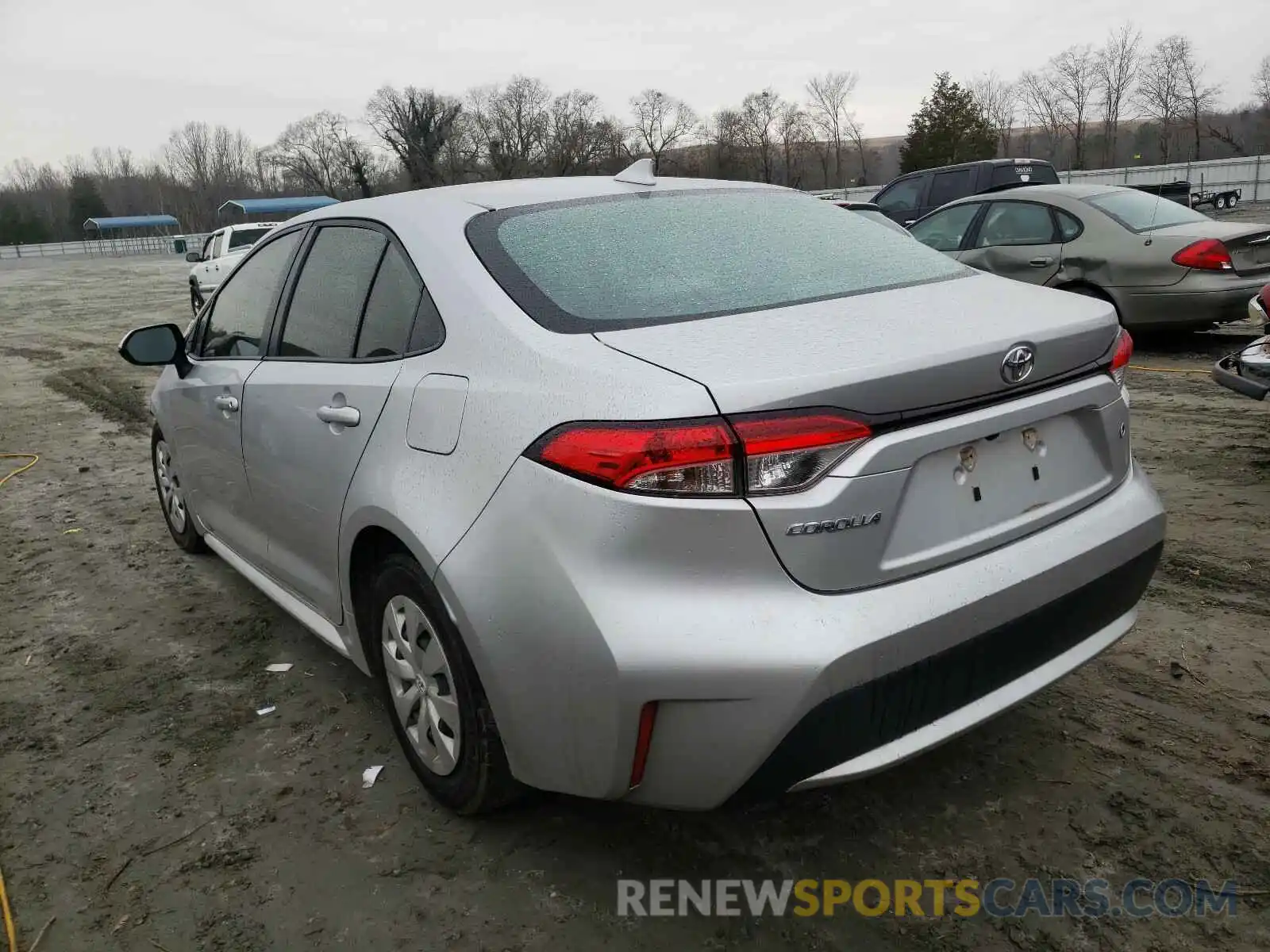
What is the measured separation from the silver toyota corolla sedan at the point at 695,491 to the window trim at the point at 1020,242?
647 cm

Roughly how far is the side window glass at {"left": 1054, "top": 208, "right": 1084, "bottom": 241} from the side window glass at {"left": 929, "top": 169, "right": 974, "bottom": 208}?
497 cm

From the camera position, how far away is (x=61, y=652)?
13.1 ft

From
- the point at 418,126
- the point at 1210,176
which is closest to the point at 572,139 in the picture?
the point at 418,126

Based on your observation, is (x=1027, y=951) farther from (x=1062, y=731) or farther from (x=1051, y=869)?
(x=1062, y=731)

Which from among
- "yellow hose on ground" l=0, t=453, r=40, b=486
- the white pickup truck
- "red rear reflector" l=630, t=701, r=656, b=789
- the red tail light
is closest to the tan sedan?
the red tail light

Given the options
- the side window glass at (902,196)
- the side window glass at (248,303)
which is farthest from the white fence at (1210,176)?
the side window glass at (248,303)

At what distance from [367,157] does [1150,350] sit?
3808 inches

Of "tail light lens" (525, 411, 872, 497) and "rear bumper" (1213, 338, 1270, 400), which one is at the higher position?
"tail light lens" (525, 411, 872, 497)

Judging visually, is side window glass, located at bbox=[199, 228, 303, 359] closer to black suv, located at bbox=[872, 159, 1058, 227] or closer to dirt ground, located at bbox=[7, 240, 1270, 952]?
dirt ground, located at bbox=[7, 240, 1270, 952]

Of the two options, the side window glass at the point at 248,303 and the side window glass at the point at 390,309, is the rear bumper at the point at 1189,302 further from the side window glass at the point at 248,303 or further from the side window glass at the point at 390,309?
the side window glass at the point at 390,309

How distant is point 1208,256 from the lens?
7859mm

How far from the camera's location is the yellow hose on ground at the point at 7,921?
7.79 ft

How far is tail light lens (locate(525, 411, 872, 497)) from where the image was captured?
6.36ft

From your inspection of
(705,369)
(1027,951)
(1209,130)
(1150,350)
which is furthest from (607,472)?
(1209,130)
